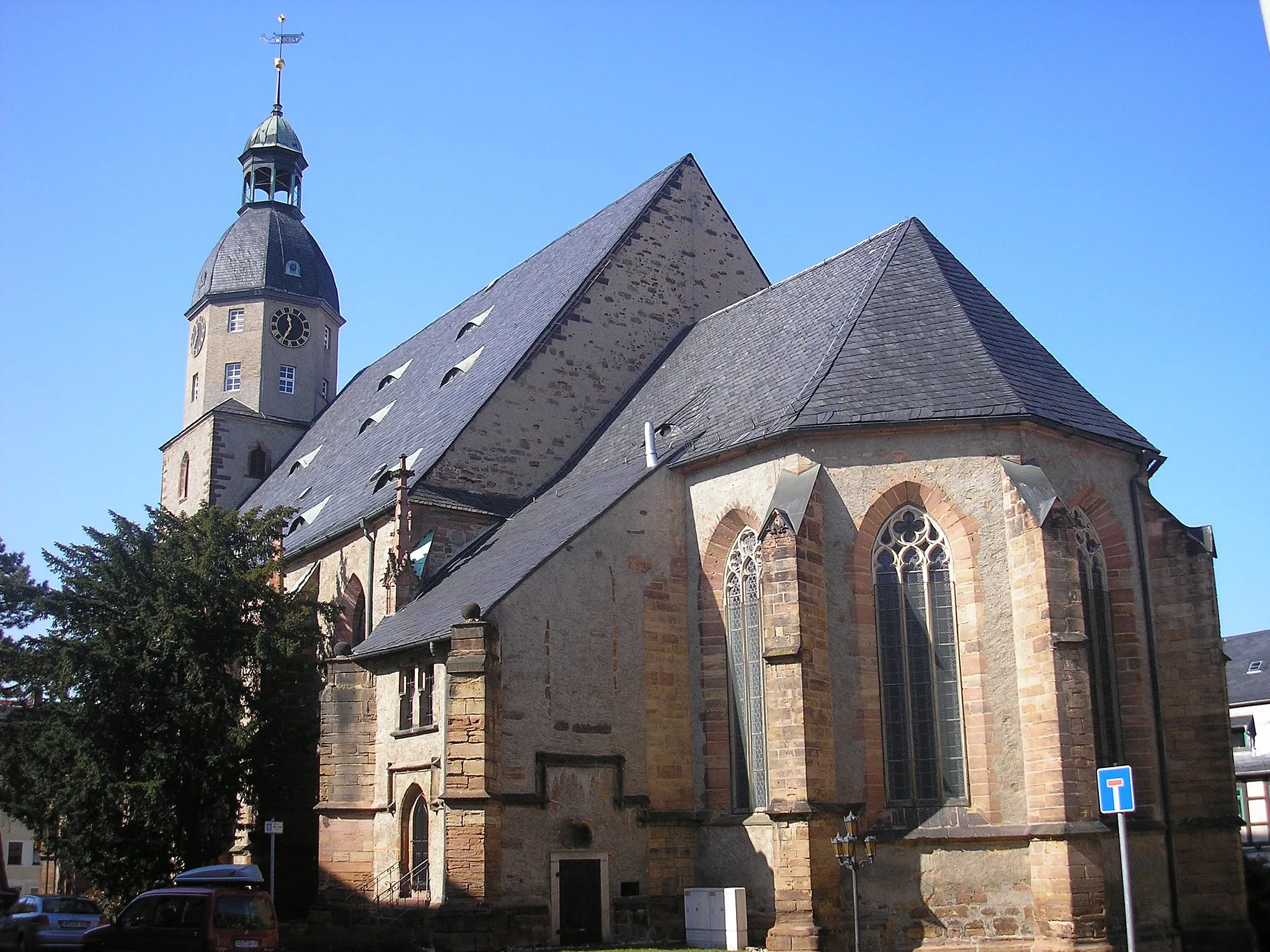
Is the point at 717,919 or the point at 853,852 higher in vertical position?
the point at 853,852

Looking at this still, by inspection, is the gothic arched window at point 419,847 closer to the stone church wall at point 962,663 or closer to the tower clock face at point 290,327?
the stone church wall at point 962,663

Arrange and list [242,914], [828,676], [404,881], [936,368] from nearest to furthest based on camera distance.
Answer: [242,914] → [828,676] → [936,368] → [404,881]

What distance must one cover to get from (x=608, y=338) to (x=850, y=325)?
780 centimetres

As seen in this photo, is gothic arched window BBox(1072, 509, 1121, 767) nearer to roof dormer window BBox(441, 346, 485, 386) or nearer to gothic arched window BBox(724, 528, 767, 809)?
gothic arched window BBox(724, 528, 767, 809)

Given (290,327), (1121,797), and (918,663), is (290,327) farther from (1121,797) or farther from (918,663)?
(1121,797)

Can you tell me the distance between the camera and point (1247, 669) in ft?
144

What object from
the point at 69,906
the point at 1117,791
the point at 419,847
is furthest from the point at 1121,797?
the point at 69,906

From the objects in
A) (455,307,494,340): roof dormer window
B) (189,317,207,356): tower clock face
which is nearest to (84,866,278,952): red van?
(455,307,494,340): roof dormer window

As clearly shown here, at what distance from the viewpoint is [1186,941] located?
61.7 ft

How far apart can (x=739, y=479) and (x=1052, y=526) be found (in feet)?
16.6

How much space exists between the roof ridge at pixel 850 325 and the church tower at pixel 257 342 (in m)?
23.2

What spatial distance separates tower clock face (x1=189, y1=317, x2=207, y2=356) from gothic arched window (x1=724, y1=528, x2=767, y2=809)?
26.5 metres

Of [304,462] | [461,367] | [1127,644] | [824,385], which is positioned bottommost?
[1127,644]

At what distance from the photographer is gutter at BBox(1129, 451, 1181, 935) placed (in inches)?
750
